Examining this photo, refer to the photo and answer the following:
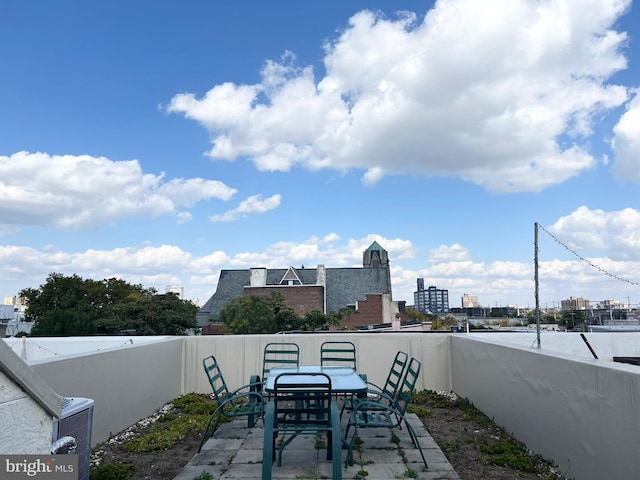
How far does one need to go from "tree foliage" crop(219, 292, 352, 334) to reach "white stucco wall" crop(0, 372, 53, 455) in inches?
957

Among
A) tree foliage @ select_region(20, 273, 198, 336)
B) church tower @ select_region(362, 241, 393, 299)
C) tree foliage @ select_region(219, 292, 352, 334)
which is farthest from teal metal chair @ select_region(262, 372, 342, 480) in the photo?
church tower @ select_region(362, 241, 393, 299)

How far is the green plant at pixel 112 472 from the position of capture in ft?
12.2

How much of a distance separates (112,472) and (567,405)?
12.1ft

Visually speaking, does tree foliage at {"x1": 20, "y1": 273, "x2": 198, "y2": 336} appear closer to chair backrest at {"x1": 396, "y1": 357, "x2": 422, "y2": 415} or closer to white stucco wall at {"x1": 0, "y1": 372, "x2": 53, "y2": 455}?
chair backrest at {"x1": 396, "y1": 357, "x2": 422, "y2": 415}

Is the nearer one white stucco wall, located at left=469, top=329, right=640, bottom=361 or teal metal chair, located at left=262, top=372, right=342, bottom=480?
teal metal chair, located at left=262, top=372, right=342, bottom=480

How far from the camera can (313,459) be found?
13.4ft

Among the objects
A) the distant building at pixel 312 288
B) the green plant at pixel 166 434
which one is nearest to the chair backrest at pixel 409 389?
the green plant at pixel 166 434

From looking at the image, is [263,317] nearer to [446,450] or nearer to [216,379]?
[216,379]

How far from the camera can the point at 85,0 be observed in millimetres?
7152

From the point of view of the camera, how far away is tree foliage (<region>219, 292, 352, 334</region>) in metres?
26.7

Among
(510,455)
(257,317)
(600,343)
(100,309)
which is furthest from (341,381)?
(100,309)

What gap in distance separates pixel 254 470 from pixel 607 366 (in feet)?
9.19

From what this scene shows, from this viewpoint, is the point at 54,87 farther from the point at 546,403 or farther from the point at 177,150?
the point at 546,403

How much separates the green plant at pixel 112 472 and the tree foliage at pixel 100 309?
81.9 feet
